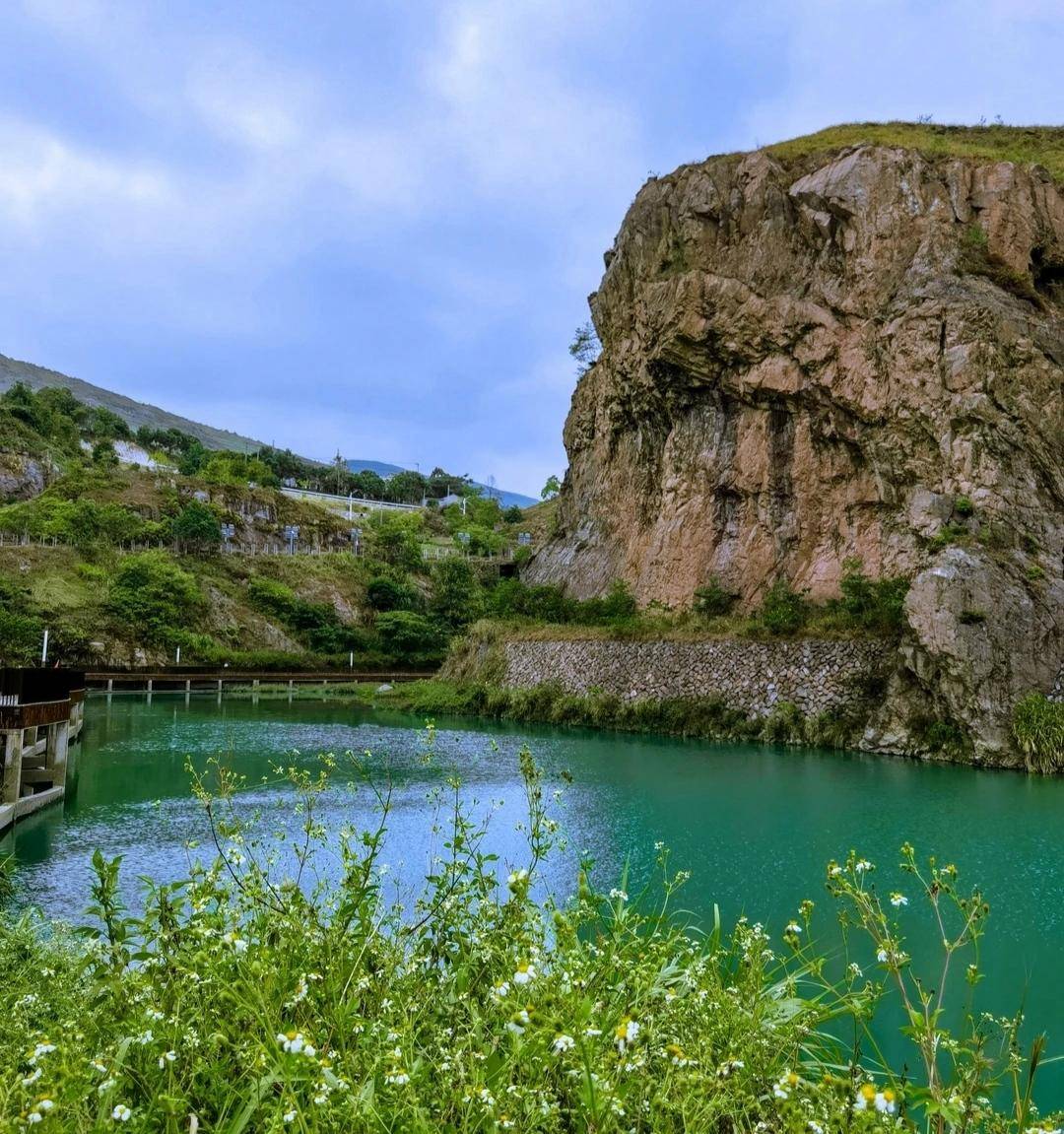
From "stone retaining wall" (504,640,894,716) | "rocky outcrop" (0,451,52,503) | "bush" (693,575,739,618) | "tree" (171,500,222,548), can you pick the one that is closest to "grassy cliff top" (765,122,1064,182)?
"bush" (693,575,739,618)

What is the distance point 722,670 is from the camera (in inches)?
1148

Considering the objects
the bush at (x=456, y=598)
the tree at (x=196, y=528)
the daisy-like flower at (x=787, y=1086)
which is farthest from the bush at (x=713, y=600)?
the tree at (x=196, y=528)

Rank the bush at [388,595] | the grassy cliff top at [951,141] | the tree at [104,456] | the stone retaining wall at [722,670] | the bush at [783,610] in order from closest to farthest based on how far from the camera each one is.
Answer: the stone retaining wall at [722,670]
the bush at [783,610]
the grassy cliff top at [951,141]
the bush at [388,595]
the tree at [104,456]

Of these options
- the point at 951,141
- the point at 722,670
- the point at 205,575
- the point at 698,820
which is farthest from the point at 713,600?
the point at 205,575

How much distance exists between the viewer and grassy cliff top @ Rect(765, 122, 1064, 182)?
106 feet

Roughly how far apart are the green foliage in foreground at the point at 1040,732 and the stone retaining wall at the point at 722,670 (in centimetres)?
444

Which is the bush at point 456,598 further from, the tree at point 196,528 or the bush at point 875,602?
the bush at point 875,602

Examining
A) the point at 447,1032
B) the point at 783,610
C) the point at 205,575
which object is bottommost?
the point at 447,1032

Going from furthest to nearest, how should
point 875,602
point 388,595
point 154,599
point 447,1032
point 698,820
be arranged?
point 388,595, point 154,599, point 875,602, point 698,820, point 447,1032

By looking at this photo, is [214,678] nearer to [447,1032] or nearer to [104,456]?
[104,456]

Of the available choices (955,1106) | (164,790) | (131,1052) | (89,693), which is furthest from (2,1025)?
(89,693)

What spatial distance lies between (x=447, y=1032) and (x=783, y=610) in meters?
27.1

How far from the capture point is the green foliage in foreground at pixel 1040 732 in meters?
20.7

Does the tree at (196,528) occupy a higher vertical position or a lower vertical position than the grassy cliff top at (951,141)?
lower
